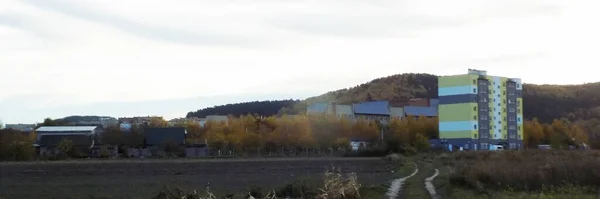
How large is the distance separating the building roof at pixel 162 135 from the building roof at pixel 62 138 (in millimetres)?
8809

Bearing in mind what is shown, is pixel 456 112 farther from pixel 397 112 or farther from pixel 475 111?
pixel 397 112

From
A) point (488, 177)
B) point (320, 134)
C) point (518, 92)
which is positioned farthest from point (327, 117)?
point (488, 177)

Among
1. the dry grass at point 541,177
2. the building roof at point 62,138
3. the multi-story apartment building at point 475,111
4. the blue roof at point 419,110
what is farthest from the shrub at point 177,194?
the blue roof at point 419,110

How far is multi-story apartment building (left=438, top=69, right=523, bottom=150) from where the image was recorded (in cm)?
10362

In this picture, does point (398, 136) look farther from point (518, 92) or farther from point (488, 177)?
point (488, 177)

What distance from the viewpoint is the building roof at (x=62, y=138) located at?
100250 millimetres

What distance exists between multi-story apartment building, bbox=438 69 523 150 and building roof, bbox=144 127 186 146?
41922mm

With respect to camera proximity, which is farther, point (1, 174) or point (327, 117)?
point (327, 117)

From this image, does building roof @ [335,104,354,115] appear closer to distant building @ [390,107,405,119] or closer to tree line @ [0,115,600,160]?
distant building @ [390,107,405,119]

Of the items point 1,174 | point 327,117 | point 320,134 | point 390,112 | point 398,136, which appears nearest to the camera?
point 1,174

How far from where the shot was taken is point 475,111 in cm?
10388

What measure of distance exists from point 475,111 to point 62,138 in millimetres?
64125

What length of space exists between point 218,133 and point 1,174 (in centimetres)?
6323

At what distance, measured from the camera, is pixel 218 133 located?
374ft
